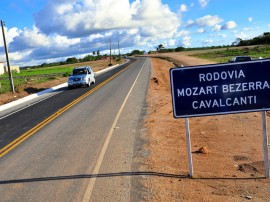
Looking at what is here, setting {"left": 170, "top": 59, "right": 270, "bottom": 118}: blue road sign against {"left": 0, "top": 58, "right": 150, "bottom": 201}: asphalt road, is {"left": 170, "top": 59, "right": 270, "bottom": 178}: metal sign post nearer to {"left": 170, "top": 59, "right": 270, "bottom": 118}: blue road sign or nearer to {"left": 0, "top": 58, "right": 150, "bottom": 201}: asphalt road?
{"left": 170, "top": 59, "right": 270, "bottom": 118}: blue road sign

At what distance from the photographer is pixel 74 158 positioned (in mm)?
8242

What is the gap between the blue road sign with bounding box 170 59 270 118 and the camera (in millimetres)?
6227

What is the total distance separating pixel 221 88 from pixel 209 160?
2.21 m

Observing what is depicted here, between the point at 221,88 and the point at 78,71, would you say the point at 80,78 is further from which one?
the point at 221,88

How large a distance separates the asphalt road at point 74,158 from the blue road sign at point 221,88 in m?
1.80

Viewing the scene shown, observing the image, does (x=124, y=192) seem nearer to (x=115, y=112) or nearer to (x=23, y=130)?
(x=23, y=130)

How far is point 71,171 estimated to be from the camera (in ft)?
24.0

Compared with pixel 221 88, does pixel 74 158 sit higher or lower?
lower

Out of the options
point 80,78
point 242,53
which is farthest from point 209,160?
point 242,53

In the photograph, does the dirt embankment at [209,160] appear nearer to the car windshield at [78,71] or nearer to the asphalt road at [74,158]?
the asphalt road at [74,158]

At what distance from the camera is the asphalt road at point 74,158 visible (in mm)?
6223

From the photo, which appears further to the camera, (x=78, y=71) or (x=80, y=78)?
(x=78, y=71)

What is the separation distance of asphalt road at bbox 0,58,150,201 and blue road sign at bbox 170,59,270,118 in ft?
5.92

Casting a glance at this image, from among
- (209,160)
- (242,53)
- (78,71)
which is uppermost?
(78,71)
